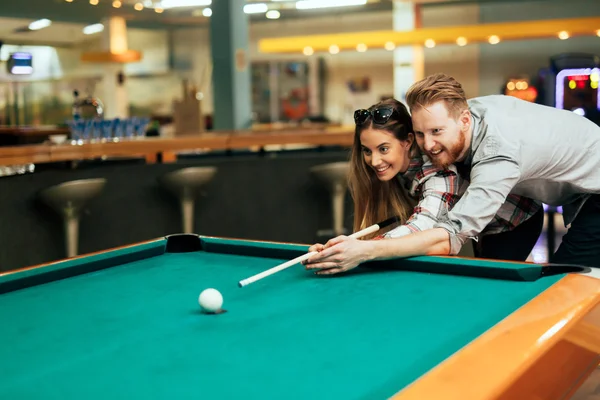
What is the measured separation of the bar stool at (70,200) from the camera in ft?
14.6

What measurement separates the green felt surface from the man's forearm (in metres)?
0.06

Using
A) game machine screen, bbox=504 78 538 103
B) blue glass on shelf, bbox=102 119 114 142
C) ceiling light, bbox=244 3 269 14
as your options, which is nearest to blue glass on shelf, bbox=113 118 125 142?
blue glass on shelf, bbox=102 119 114 142

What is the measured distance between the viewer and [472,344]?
1330 millimetres

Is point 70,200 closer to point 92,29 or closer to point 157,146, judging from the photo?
point 157,146

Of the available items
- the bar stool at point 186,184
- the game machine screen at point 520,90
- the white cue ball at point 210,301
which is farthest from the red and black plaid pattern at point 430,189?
the game machine screen at point 520,90

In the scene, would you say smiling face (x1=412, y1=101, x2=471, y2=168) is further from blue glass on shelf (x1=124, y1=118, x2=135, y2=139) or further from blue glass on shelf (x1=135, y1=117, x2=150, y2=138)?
blue glass on shelf (x1=135, y1=117, x2=150, y2=138)

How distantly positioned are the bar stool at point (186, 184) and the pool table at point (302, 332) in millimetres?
2991

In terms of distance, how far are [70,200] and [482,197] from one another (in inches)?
Result: 122

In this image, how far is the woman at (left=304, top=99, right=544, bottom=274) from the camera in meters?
2.39

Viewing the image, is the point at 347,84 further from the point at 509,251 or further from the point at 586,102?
the point at 509,251

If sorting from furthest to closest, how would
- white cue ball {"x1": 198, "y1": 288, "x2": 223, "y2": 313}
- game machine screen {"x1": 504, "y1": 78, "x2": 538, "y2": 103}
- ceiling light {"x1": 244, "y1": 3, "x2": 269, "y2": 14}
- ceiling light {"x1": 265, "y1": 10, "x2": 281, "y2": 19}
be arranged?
1. ceiling light {"x1": 265, "y1": 10, "x2": 281, "y2": 19}
2. ceiling light {"x1": 244, "y1": 3, "x2": 269, "y2": 14}
3. game machine screen {"x1": 504, "y1": 78, "x2": 538, "y2": 103}
4. white cue ball {"x1": 198, "y1": 288, "x2": 223, "y2": 313}

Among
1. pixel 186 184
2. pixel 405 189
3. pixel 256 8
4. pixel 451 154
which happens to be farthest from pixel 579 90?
pixel 256 8

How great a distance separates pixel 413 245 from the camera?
212 centimetres

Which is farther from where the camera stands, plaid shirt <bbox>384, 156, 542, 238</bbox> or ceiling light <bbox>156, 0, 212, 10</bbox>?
ceiling light <bbox>156, 0, 212, 10</bbox>
